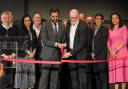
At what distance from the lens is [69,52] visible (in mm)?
10141

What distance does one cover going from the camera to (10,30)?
1041 cm

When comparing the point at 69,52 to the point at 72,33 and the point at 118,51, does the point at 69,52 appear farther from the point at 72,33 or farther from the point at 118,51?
the point at 118,51

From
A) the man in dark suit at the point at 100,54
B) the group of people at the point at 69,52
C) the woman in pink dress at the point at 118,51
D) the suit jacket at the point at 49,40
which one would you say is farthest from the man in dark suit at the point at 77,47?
the woman in pink dress at the point at 118,51

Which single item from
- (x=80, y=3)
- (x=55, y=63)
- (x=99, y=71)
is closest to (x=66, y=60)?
(x=55, y=63)

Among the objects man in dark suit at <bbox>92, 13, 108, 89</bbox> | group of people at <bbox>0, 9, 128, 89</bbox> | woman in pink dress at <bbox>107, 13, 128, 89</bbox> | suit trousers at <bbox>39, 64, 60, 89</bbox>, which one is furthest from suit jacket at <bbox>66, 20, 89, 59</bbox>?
woman in pink dress at <bbox>107, 13, 128, 89</bbox>

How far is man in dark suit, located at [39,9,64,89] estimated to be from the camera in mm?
10000

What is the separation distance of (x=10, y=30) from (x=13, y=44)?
35 centimetres

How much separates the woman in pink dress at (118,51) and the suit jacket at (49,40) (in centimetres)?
127

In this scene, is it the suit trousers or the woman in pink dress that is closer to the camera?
the suit trousers

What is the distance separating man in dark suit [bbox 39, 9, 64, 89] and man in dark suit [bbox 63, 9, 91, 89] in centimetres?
24

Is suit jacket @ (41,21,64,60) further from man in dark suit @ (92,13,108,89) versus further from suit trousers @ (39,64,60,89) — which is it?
man in dark suit @ (92,13,108,89)

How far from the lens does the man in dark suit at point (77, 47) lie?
1016 cm

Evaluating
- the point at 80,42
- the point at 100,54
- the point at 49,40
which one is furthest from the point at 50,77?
the point at 100,54

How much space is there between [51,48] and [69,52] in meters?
0.43
